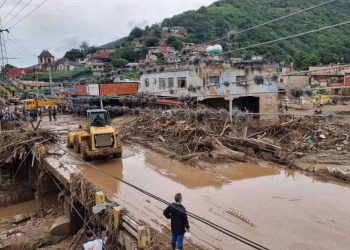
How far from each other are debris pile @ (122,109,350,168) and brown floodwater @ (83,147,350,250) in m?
1.43

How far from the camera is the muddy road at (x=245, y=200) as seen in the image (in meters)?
11.0

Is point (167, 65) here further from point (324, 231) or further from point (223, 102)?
point (324, 231)

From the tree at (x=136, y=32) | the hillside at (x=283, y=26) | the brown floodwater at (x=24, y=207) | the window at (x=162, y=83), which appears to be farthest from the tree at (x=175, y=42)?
the brown floodwater at (x=24, y=207)

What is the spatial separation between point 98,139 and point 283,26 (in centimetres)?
8069

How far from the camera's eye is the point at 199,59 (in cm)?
3712

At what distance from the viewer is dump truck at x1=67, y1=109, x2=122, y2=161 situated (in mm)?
20359


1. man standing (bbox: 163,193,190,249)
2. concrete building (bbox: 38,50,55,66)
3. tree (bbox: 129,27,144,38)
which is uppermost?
tree (bbox: 129,27,144,38)

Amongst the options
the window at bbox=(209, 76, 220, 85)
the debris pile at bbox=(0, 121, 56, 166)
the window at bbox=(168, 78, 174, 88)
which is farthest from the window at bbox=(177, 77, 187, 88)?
the debris pile at bbox=(0, 121, 56, 166)

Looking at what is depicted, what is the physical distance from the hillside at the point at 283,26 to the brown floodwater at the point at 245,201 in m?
50.5

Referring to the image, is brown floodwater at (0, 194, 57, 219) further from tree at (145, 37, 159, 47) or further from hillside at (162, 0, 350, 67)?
tree at (145, 37, 159, 47)

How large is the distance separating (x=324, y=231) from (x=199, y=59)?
27.5m

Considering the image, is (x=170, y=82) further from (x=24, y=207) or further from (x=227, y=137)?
(x=24, y=207)

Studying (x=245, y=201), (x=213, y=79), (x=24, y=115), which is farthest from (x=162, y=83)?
(x=245, y=201)

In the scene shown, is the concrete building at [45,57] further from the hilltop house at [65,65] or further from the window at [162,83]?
the window at [162,83]
